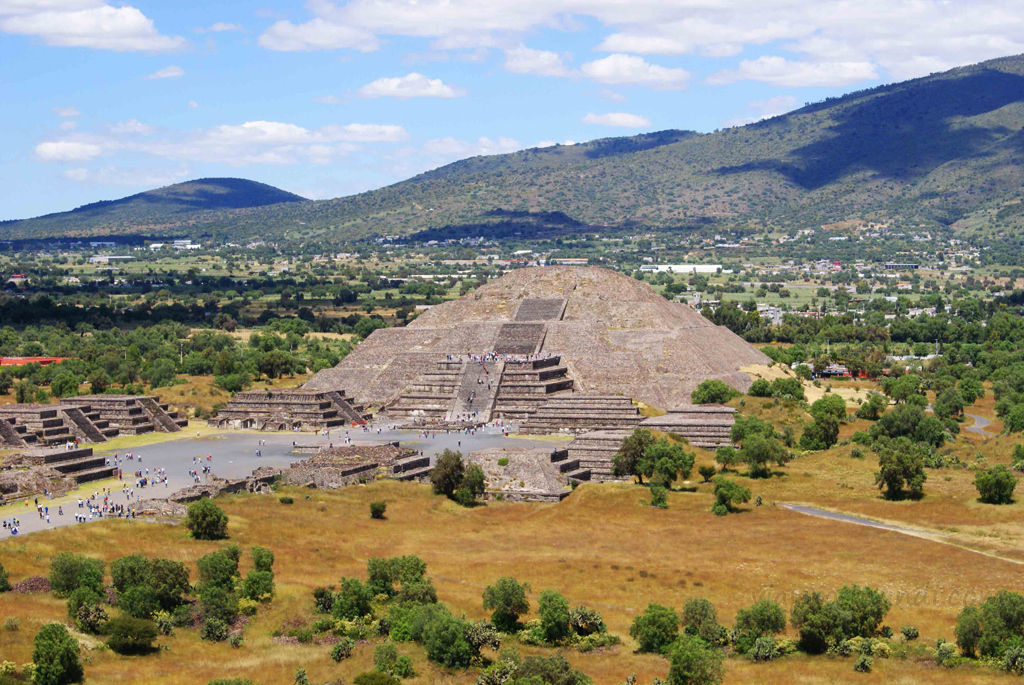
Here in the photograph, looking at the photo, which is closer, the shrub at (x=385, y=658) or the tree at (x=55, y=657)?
the tree at (x=55, y=657)

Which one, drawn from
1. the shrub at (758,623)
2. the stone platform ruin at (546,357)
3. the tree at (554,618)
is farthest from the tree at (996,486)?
A: the tree at (554,618)

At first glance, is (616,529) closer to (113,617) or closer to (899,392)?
(113,617)

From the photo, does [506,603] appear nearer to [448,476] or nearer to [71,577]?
[71,577]

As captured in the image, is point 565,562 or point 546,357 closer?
point 565,562

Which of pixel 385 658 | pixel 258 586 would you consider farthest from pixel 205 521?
pixel 385 658

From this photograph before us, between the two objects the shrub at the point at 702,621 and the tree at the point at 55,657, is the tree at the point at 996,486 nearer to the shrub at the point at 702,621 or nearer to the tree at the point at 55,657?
the shrub at the point at 702,621

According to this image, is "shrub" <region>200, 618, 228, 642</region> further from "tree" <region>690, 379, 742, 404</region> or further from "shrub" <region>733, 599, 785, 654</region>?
"tree" <region>690, 379, 742, 404</region>
